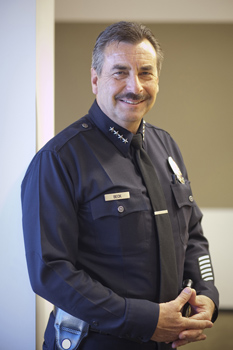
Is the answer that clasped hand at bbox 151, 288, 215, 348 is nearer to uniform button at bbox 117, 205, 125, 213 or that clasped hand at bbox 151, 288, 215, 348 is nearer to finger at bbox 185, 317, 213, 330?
finger at bbox 185, 317, 213, 330

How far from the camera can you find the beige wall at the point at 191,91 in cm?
308

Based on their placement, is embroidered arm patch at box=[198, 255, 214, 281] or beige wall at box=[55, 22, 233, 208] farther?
beige wall at box=[55, 22, 233, 208]

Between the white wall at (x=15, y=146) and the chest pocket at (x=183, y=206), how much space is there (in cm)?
54

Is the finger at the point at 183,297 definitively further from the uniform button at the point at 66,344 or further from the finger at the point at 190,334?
the uniform button at the point at 66,344

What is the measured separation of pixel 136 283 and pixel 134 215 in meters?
0.21

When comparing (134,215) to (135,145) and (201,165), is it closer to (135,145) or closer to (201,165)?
(135,145)

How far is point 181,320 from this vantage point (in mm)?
1287

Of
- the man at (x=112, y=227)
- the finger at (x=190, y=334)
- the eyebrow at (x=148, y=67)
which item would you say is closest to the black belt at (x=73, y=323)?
the man at (x=112, y=227)

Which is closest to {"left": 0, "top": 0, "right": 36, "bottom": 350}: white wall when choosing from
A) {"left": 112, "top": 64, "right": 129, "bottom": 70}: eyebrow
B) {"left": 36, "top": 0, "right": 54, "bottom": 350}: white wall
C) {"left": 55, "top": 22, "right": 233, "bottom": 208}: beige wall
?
{"left": 36, "top": 0, "right": 54, "bottom": 350}: white wall

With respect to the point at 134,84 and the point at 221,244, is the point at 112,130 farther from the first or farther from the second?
the point at 221,244

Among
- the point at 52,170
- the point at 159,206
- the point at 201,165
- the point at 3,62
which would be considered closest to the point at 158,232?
the point at 159,206

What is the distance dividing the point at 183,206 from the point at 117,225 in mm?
321

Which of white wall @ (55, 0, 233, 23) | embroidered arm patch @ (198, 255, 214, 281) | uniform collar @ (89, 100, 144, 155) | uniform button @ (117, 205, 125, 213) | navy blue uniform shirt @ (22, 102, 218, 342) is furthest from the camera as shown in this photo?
white wall @ (55, 0, 233, 23)

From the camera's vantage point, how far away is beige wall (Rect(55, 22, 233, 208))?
3.08 meters
